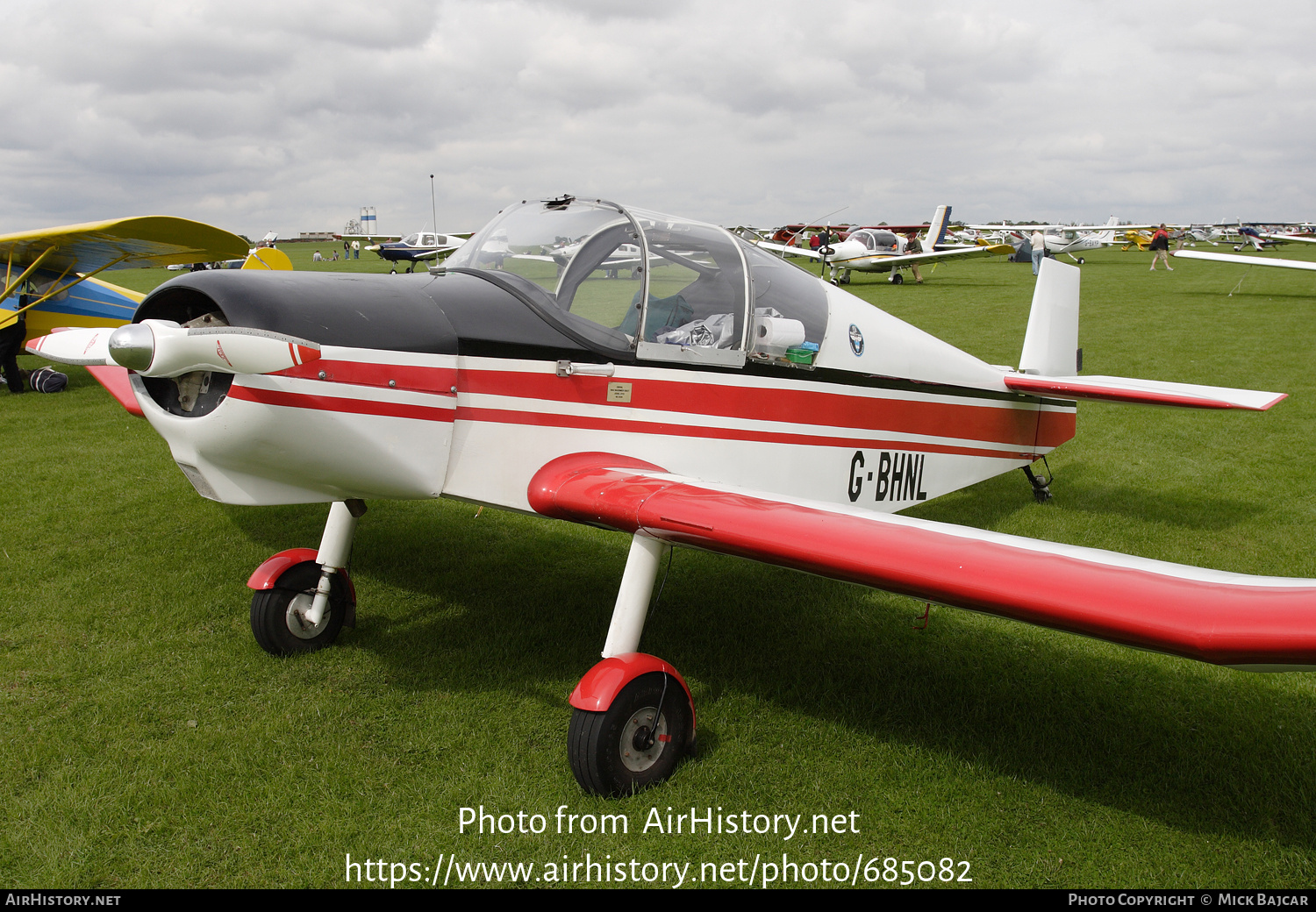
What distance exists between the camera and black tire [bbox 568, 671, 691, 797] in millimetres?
3125

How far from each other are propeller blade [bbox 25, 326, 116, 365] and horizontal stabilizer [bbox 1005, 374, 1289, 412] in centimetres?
518

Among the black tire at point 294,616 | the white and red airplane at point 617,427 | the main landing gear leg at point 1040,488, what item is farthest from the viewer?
the main landing gear leg at point 1040,488

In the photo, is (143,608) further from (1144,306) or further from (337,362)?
(1144,306)

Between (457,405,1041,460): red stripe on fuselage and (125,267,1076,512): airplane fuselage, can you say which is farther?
(457,405,1041,460): red stripe on fuselage

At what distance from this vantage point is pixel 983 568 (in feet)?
8.56

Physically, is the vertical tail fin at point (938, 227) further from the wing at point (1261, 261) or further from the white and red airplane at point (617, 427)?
the white and red airplane at point (617, 427)

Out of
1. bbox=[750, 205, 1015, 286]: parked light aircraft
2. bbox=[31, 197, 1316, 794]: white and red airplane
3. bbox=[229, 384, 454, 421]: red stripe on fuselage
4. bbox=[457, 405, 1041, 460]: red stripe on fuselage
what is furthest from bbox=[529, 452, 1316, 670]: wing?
bbox=[750, 205, 1015, 286]: parked light aircraft

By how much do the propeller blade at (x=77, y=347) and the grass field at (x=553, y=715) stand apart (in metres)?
1.64

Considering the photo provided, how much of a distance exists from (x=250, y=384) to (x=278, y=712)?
1.65m

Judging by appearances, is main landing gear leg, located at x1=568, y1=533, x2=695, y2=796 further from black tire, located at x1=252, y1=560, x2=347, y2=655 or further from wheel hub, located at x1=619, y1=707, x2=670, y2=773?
black tire, located at x1=252, y1=560, x2=347, y2=655

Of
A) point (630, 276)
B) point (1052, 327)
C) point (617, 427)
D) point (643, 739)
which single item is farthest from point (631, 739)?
point (1052, 327)

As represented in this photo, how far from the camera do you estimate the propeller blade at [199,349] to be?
269cm

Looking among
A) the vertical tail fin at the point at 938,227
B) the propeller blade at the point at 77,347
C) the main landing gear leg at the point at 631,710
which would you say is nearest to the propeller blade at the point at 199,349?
the propeller blade at the point at 77,347

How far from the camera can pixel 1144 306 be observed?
21.4 m
